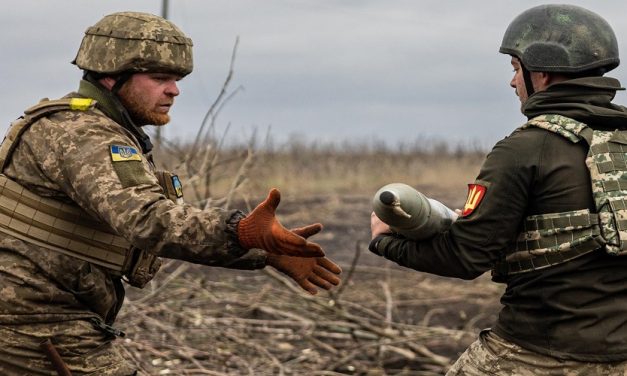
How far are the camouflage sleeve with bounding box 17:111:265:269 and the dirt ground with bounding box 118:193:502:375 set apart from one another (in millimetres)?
3444

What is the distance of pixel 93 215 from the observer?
15.3 feet

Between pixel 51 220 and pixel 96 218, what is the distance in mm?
217

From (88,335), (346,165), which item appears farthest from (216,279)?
(346,165)

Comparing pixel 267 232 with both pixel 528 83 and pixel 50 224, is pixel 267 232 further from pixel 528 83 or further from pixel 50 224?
pixel 528 83

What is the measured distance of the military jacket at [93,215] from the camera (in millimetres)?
4352

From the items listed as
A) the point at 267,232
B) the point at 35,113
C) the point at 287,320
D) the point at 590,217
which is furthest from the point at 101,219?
the point at 287,320

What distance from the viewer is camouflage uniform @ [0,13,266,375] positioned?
4.36 m

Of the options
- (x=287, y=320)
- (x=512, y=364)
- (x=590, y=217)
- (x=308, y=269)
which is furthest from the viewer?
(x=287, y=320)

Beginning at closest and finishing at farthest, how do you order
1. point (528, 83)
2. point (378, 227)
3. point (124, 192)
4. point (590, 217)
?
point (124, 192), point (590, 217), point (528, 83), point (378, 227)

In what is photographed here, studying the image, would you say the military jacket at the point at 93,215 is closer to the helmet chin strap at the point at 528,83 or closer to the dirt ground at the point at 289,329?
the helmet chin strap at the point at 528,83

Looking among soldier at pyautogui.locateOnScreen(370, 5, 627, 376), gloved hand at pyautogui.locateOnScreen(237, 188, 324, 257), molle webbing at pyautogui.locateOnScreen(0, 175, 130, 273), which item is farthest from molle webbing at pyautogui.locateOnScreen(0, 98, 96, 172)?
soldier at pyautogui.locateOnScreen(370, 5, 627, 376)

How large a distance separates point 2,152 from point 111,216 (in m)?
0.82

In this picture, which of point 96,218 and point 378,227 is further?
point 378,227

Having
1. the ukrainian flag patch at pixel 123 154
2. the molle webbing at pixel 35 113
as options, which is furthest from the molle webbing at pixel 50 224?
the ukrainian flag patch at pixel 123 154
